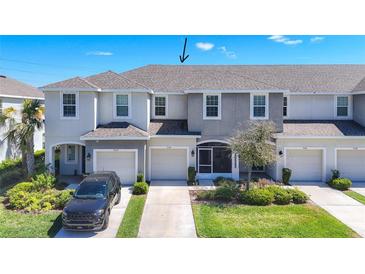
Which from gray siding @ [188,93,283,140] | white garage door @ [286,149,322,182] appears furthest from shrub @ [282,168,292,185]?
gray siding @ [188,93,283,140]

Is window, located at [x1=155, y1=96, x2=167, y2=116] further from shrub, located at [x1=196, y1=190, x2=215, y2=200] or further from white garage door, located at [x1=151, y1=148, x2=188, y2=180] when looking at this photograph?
shrub, located at [x1=196, y1=190, x2=215, y2=200]

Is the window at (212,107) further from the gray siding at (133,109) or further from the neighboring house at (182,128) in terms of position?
the gray siding at (133,109)

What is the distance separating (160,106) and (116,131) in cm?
450

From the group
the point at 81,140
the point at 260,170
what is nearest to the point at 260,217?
the point at 260,170

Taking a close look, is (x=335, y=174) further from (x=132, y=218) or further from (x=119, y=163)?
(x=119, y=163)

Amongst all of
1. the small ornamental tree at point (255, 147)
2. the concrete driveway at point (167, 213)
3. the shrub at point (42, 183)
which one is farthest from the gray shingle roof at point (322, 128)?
the shrub at point (42, 183)

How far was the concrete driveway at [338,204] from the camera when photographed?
12.3 metres

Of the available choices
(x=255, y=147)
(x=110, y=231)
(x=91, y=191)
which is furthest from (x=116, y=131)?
(x=255, y=147)

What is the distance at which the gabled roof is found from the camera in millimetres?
18156

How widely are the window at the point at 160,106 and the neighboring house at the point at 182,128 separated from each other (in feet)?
0.25

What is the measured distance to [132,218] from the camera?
12.5 meters

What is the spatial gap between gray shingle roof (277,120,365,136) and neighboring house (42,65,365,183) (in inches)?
2.7

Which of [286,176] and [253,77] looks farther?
[253,77]

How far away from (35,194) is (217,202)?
945 centimetres
